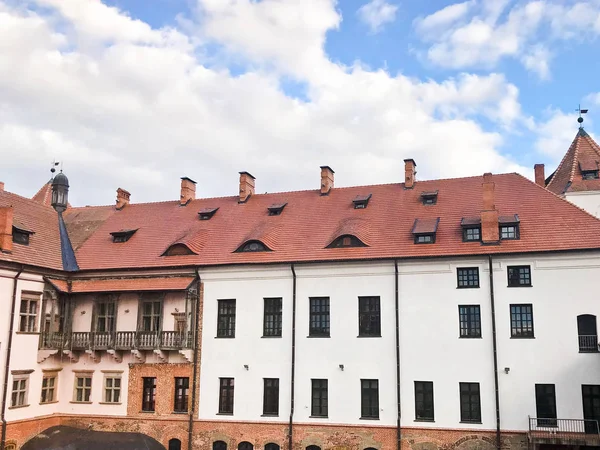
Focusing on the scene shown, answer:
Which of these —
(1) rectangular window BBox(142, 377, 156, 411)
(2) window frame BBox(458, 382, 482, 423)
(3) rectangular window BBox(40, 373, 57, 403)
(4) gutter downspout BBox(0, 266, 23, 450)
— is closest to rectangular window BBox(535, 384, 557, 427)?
(2) window frame BBox(458, 382, 482, 423)

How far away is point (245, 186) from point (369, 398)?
14.7 meters

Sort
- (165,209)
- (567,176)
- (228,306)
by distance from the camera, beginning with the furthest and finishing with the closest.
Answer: (165,209), (567,176), (228,306)

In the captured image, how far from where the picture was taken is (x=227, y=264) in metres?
29.2

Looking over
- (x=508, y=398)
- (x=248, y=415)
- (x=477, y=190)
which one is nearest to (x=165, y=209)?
(x=248, y=415)

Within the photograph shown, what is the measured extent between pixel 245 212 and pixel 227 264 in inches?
216

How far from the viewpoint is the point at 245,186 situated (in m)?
35.7

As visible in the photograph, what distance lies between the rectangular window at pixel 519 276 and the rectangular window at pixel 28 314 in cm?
2168

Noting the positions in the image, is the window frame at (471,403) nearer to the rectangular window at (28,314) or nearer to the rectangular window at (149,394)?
the rectangular window at (149,394)

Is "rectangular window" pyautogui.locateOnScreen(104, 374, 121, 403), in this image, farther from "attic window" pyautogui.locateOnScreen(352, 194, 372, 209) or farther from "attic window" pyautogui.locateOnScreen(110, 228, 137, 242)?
"attic window" pyautogui.locateOnScreen(352, 194, 372, 209)

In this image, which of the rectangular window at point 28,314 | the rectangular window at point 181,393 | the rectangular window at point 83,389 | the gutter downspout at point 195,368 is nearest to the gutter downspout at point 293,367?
the gutter downspout at point 195,368

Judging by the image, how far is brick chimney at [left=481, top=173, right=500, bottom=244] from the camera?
26.4m

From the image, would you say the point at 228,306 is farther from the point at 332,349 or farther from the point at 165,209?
the point at 165,209

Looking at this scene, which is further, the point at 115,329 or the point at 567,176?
the point at 567,176

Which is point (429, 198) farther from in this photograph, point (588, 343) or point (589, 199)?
point (588, 343)
